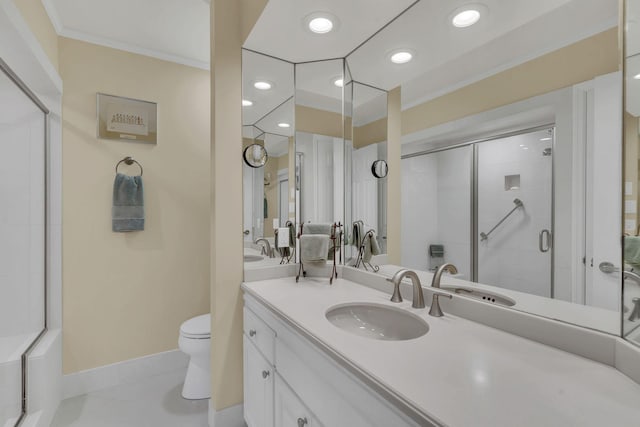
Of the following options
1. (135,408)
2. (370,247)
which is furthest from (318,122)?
(135,408)

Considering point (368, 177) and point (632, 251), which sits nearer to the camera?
point (632, 251)

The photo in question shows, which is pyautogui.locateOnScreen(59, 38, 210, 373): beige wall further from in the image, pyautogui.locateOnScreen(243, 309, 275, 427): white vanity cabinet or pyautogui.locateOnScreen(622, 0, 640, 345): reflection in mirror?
pyautogui.locateOnScreen(622, 0, 640, 345): reflection in mirror

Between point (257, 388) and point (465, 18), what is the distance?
1947 millimetres

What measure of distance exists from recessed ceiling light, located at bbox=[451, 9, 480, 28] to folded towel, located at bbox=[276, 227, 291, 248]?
142cm

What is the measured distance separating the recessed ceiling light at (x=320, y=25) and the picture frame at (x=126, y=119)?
153cm

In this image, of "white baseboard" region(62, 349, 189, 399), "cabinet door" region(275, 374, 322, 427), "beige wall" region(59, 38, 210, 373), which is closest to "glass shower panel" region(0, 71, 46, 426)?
"beige wall" region(59, 38, 210, 373)

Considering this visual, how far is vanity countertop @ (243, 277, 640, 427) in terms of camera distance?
0.58 m

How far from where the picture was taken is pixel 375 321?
4.36 ft

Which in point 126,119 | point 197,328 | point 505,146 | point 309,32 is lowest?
point 197,328

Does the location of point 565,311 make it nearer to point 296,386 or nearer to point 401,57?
point 296,386

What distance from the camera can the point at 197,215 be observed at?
255cm

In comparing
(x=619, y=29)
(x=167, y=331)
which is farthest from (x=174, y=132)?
(x=619, y=29)

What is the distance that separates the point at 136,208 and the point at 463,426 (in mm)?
2413

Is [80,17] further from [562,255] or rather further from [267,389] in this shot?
[562,255]
